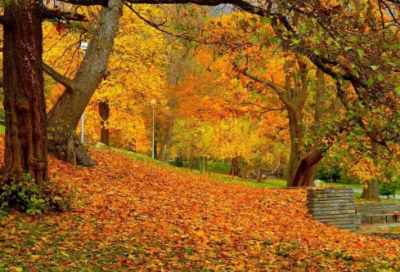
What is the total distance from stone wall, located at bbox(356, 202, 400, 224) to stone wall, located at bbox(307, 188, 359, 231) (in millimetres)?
3117

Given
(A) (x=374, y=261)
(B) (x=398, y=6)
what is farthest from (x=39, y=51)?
(A) (x=374, y=261)

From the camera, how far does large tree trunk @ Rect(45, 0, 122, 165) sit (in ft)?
41.4

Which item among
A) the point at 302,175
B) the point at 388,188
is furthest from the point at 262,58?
the point at 388,188

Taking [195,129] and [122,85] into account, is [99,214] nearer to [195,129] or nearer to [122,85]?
[122,85]

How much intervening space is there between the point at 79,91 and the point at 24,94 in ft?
15.1

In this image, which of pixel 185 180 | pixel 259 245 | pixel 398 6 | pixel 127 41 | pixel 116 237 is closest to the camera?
pixel 398 6

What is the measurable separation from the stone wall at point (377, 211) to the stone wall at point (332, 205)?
10.2ft

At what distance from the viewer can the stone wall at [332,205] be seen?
12.8m

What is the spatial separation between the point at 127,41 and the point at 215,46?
16.2 m

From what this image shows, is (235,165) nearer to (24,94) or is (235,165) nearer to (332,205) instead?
(332,205)

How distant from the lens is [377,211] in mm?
16922

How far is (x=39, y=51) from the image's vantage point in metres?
8.23

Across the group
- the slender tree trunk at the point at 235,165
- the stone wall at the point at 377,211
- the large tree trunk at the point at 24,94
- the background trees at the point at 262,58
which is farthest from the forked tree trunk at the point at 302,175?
the slender tree trunk at the point at 235,165

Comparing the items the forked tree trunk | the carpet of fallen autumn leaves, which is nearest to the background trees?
the carpet of fallen autumn leaves
